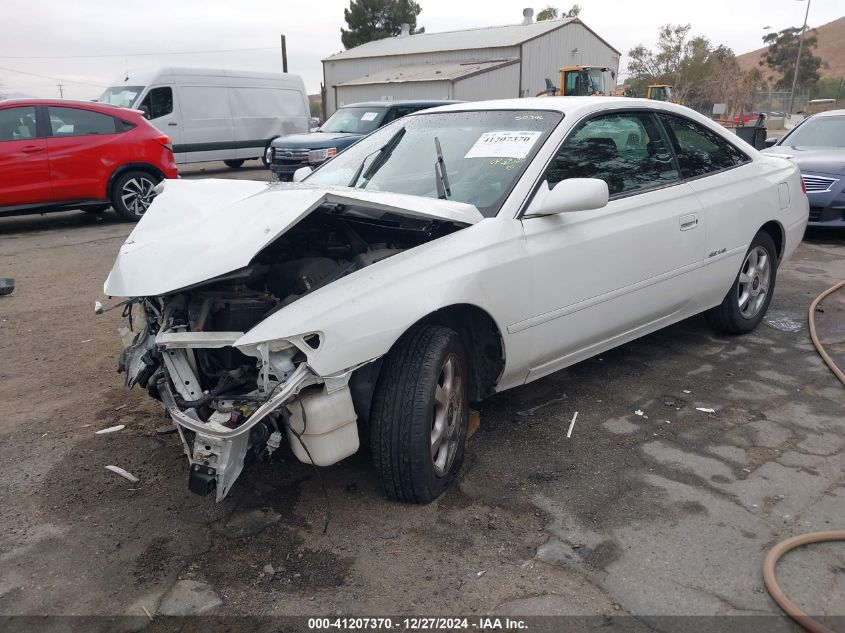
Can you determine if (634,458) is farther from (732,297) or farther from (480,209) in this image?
(732,297)

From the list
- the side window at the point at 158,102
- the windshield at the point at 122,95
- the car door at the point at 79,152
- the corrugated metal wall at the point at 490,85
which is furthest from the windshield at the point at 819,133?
the corrugated metal wall at the point at 490,85

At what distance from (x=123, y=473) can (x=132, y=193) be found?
7408 millimetres

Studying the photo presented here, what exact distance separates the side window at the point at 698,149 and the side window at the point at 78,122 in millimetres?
7838

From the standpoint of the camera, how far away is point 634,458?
324 centimetres

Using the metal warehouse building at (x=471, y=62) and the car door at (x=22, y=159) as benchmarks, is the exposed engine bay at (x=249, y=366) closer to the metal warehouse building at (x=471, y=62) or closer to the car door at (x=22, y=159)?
the car door at (x=22, y=159)

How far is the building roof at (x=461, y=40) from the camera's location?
3481cm

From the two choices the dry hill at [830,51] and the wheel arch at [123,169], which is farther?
the dry hill at [830,51]

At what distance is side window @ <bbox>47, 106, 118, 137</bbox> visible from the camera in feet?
29.4

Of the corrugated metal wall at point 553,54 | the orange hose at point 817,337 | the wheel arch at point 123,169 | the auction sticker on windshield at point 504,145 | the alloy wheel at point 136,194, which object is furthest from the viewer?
the corrugated metal wall at point 553,54

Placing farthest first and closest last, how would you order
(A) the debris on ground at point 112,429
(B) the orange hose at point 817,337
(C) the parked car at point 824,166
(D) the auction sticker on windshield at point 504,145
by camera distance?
(C) the parked car at point 824,166 → (B) the orange hose at point 817,337 → (A) the debris on ground at point 112,429 → (D) the auction sticker on windshield at point 504,145

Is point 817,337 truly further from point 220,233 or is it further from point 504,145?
point 220,233

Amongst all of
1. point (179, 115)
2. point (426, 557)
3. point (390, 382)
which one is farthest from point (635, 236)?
point (179, 115)

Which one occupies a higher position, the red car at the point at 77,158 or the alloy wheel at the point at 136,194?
the red car at the point at 77,158

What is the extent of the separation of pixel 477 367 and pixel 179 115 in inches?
534
